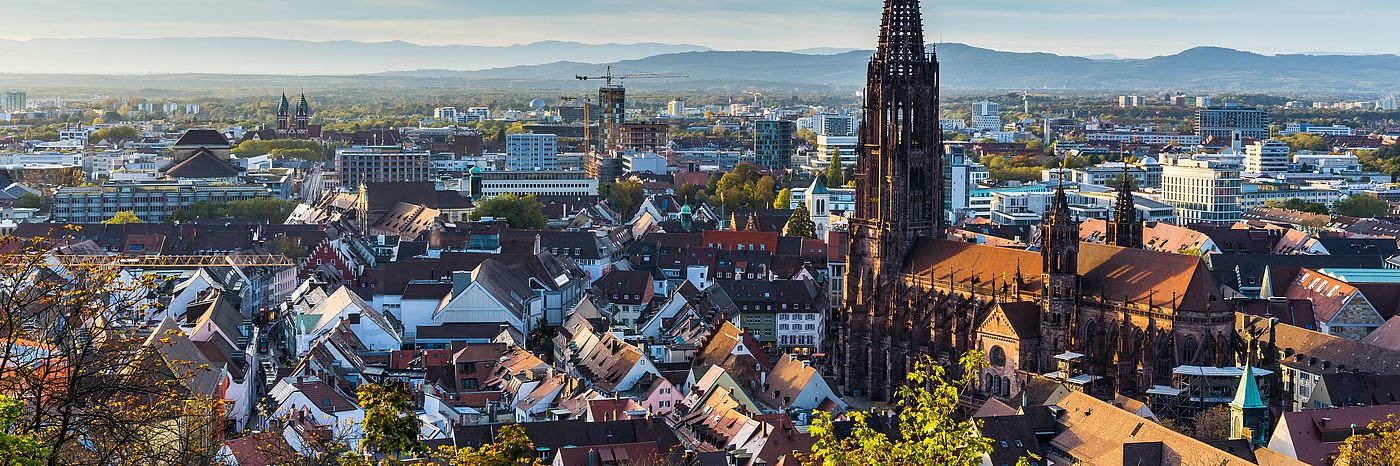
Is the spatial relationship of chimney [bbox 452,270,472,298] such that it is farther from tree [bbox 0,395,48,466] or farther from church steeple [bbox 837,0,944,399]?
tree [bbox 0,395,48,466]

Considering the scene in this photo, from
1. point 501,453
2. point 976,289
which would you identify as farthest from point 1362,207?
point 501,453

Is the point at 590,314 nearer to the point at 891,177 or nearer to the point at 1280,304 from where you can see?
the point at 891,177

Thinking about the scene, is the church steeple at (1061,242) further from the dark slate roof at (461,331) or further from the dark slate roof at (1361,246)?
the dark slate roof at (1361,246)

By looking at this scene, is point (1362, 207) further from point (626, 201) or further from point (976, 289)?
point (976, 289)

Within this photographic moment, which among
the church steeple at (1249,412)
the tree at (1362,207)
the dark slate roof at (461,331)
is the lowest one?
the dark slate roof at (461,331)

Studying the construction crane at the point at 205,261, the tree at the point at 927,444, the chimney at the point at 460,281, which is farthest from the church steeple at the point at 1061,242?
the construction crane at the point at 205,261

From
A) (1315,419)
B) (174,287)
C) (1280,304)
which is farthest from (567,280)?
(1315,419)
